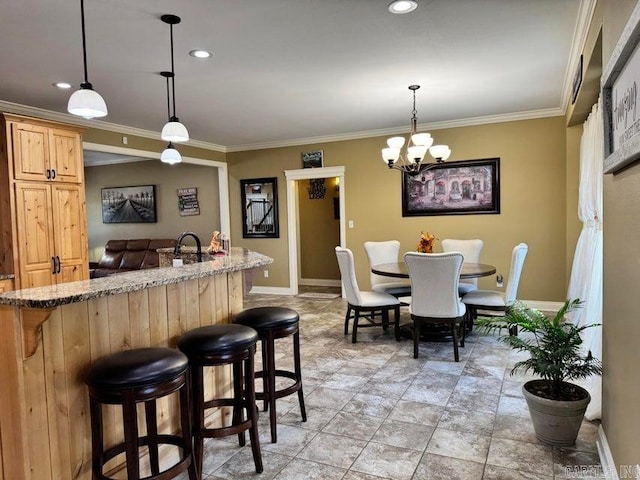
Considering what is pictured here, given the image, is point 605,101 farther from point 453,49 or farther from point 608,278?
point 453,49

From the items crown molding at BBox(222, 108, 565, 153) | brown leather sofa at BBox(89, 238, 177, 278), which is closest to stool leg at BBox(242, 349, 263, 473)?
crown molding at BBox(222, 108, 565, 153)

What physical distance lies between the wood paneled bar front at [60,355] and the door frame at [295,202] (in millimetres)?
4581

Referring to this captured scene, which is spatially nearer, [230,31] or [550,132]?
[230,31]

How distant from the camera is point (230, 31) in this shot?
2836mm

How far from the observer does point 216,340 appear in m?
2.07

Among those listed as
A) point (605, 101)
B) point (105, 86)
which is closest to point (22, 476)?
point (605, 101)

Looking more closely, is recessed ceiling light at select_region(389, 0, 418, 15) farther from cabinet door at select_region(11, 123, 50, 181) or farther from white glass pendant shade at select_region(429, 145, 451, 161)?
cabinet door at select_region(11, 123, 50, 181)

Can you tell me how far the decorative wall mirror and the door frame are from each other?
0.25 metres

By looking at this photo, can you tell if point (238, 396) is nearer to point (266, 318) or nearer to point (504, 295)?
point (266, 318)

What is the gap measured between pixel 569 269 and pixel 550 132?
1.71 m

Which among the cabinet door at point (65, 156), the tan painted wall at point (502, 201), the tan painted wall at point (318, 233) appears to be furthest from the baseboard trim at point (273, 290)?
the cabinet door at point (65, 156)

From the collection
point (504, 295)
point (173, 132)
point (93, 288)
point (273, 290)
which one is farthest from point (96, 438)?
point (273, 290)

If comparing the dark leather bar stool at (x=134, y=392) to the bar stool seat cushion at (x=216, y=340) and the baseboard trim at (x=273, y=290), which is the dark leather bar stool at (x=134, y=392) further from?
the baseboard trim at (x=273, y=290)

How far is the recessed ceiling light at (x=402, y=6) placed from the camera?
8.18 ft
